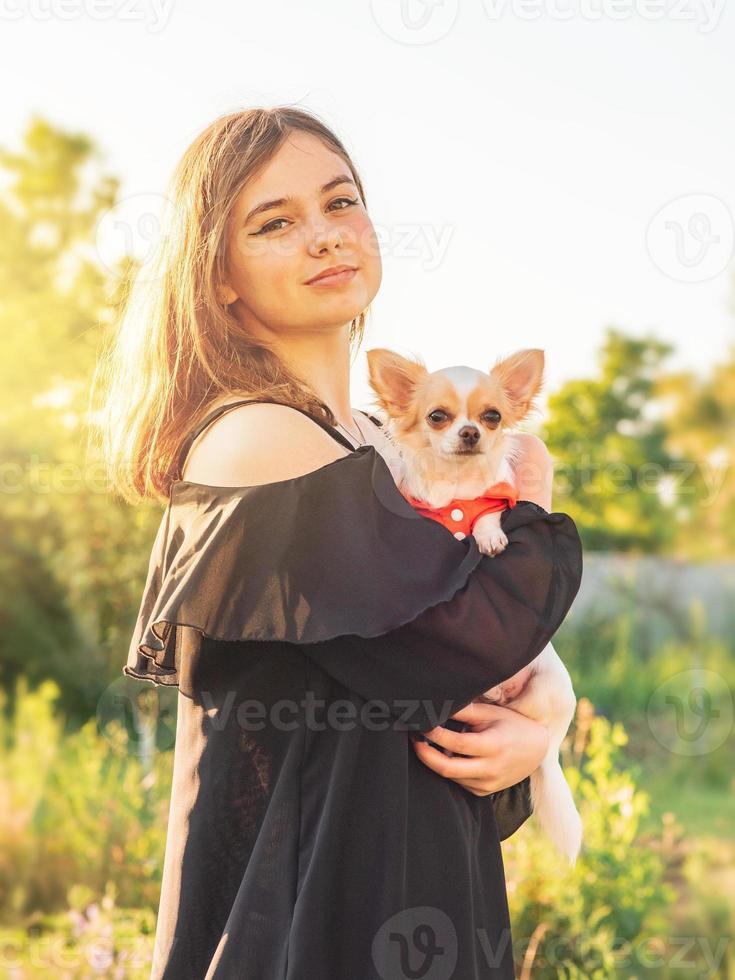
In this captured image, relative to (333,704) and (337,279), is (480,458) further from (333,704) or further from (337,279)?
(333,704)

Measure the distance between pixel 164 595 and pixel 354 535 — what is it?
1.12 feet

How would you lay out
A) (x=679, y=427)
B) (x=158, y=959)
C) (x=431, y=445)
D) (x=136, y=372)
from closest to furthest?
(x=158, y=959) → (x=136, y=372) → (x=431, y=445) → (x=679, y=427)

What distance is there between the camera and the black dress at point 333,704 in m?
1.62

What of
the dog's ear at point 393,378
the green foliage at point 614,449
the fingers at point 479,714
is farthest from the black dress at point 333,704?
the green foliage at point 614,449

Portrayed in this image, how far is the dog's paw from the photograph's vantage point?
184 cm

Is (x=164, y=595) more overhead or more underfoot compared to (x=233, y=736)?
more overhead

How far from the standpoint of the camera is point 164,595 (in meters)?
1.72

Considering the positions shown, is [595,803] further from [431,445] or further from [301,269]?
[301,269]

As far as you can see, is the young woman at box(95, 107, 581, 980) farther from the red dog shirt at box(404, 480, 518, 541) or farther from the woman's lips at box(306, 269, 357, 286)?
the red dog shirt at box(404, 480, 518, 541)

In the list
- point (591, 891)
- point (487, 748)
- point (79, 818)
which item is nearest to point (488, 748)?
point (487, 748)

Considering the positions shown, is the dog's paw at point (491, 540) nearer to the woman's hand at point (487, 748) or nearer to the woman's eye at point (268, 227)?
the woman's hand at point (487, 748)

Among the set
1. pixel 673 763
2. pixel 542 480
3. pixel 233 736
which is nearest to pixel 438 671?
pixel 233 736

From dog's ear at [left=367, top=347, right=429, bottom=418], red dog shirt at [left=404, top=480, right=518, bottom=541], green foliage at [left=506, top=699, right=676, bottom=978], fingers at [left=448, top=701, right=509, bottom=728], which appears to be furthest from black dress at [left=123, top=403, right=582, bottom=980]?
green foliage at [left=506, top=699, right=676, bottom=978]

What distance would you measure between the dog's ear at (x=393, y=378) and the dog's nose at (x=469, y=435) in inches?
7.4
